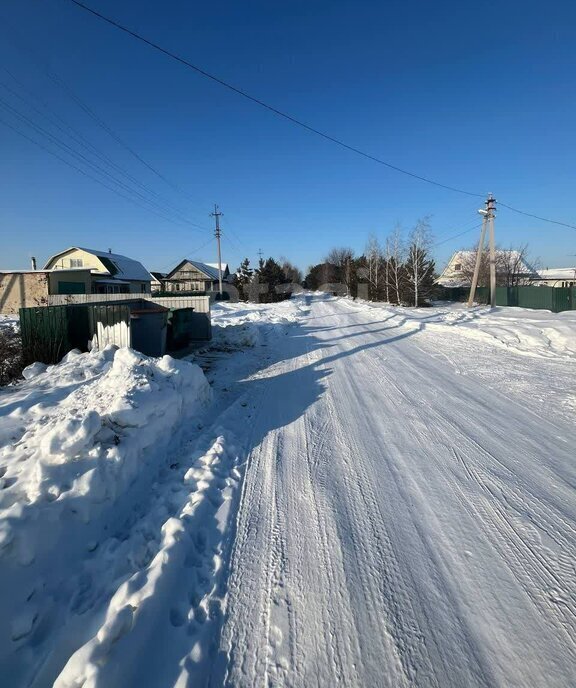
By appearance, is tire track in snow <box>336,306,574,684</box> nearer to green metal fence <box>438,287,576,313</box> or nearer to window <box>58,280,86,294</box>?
green metal fence <box>438,287,576,313</box>

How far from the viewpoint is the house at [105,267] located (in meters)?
33.7

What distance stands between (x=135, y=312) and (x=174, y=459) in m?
6.01

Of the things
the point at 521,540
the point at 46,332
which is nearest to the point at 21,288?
the point at 46,332

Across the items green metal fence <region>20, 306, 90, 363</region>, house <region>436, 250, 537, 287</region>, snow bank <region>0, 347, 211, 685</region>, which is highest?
house <region>436, 250, 537, 287</region>

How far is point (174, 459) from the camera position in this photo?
4191 millimetres

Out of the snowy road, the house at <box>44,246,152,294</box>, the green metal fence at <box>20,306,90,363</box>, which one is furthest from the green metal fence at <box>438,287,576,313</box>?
the house at <box>44,246,152,294</box>

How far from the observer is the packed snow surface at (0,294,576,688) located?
6.44ft

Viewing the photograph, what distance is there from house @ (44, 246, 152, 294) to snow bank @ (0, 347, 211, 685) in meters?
30.6

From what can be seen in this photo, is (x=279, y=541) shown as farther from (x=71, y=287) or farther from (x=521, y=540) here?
(x=71, y=287)

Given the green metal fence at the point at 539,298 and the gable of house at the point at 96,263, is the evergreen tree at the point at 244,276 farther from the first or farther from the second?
the green metal fence at the point at 539,298

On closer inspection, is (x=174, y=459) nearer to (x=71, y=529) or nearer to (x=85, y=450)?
(x=85, y=450)

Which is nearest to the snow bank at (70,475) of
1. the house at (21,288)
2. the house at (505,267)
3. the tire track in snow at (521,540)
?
the tire track in snow at (521,540)

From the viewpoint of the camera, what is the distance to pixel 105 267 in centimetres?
3456

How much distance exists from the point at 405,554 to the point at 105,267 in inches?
1502
